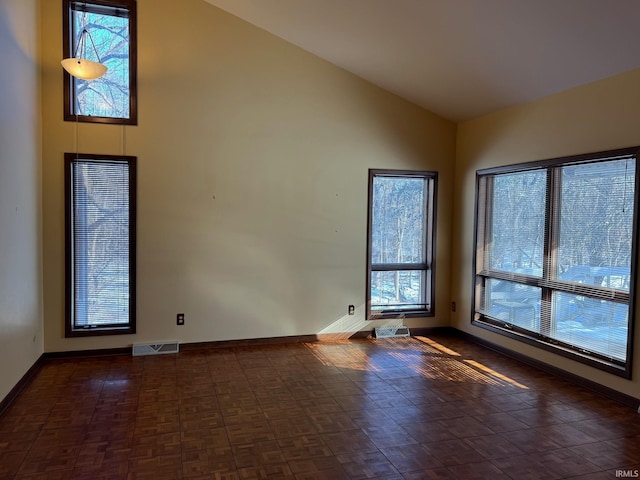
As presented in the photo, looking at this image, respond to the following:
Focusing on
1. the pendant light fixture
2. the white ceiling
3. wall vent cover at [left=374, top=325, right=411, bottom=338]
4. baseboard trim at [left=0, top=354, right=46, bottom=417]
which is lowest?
baseboard trim at [left=0, top=354, right=46, bottom=417]

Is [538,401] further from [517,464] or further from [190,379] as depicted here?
[190,379]

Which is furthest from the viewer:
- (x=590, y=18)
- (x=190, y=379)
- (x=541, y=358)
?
(x=541, y=358)

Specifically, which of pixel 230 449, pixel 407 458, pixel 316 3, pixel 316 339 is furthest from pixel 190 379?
pixel 316 3

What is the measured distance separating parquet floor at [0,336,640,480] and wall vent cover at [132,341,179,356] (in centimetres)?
11

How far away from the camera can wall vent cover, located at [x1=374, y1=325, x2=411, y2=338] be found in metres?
5.53

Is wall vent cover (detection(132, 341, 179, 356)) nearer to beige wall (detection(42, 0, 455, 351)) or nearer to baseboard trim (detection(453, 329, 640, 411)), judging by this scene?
beige wall (detection(42, 0, 455, 351))

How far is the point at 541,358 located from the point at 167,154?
13.5ft

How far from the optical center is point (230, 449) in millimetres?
2830

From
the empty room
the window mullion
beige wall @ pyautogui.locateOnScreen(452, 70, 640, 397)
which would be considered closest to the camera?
the empty room

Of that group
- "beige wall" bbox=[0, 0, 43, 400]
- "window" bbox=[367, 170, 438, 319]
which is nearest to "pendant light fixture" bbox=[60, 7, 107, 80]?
"beige wall" bbox=[0, 0, 43, 400]

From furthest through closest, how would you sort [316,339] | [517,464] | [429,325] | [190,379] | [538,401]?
1. [429,325]
2. [316,339]
3. [190,379]
4. [538,401]
5. [517,464]

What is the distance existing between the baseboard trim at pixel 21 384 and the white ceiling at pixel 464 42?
3.85 metres

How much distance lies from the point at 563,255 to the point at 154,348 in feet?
13.1

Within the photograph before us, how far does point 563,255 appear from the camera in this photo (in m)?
4.18
